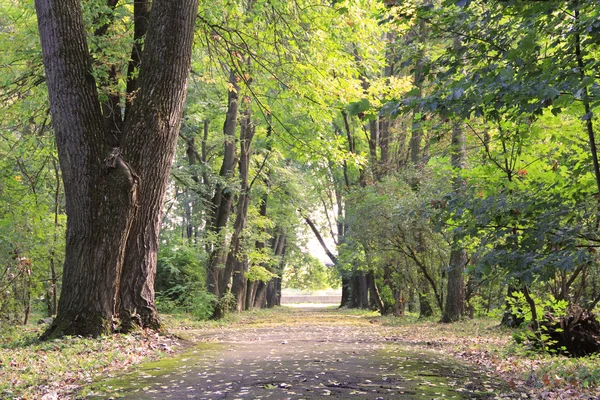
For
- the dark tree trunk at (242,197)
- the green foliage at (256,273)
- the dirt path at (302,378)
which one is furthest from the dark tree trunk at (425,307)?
the dirt path at (302,378)

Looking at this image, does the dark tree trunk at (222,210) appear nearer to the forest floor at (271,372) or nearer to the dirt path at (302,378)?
the forest floor at (271,372)

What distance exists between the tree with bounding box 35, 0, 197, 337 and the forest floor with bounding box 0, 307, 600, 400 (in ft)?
2.46

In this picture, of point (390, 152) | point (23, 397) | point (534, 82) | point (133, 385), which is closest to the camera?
point (534, 82)

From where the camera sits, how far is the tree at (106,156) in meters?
8.12

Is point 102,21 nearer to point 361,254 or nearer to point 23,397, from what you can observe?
point 23,397

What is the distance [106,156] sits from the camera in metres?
8.31

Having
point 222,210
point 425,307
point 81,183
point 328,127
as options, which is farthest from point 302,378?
point 222,210

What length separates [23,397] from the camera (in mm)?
4488

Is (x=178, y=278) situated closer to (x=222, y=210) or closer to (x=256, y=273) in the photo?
(x=222, y=210)

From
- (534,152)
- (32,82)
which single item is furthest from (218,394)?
(32,82)

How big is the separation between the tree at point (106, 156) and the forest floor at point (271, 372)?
750mm

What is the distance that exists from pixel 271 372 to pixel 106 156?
4.38 meters

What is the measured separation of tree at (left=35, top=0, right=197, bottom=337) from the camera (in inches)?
320

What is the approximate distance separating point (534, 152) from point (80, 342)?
21.2 feet
